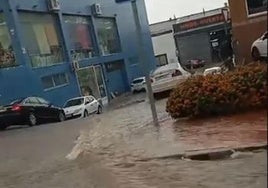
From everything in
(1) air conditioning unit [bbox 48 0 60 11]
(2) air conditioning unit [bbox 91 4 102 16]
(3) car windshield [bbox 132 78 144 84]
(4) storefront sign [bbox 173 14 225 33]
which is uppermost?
(1) air conditioning unit [bbox 48 0 60 11]

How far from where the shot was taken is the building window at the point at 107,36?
43812mm

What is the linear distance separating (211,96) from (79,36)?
3000 centimetres

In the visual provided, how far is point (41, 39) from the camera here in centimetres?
3366

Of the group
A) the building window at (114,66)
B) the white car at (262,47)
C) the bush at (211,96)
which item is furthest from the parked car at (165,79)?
the building window at (114,66)

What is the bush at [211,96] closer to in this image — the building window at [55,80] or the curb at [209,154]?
the curb at [209,154]

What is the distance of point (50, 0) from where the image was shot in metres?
34.5

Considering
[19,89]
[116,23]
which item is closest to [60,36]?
[19,89]

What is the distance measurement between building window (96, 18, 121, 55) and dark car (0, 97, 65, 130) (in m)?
→ 19.4

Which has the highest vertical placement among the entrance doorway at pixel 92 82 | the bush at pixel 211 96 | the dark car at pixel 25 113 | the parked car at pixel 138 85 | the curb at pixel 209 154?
the bush at pixel 211 96

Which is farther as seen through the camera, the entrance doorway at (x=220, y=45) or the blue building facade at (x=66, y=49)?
the blue building facade at (x=66, y=49)

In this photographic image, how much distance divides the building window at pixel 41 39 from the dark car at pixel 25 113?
25.0ft

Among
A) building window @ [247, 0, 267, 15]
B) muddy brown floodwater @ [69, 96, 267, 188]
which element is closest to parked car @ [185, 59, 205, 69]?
muddy brown floodwater @ [69, 96, 267, 188]

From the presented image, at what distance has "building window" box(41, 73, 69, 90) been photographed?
32.4 m

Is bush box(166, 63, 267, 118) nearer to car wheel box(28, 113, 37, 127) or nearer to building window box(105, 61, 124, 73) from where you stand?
car wheel box(28, 113, 37, 127)
